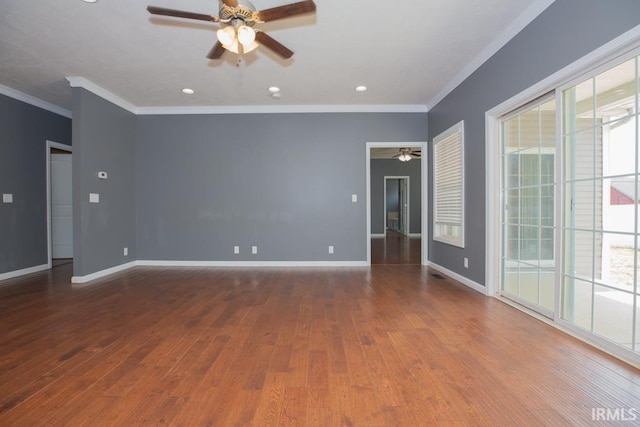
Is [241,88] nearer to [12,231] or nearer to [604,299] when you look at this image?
[12,231]

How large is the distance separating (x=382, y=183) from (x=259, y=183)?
6.20 metres

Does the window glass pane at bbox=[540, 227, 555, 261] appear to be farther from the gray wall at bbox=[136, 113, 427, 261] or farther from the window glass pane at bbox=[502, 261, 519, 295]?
the gray wall at bbox=[136, 113, 427, 261]

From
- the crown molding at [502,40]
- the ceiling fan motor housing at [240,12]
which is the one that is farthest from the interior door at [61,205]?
the crown molding at [502,40]

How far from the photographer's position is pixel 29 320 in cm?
286

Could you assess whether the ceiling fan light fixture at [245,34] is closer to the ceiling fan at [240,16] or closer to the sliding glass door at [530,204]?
the ceiling fan at [240,16]

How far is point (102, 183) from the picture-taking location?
15.5ft

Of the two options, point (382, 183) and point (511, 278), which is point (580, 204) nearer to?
point (511, 278)

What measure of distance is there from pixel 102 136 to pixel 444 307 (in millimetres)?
5528

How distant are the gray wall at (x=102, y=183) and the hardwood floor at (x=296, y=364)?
1.11 m

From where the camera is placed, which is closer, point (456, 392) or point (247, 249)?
point (456, 392)

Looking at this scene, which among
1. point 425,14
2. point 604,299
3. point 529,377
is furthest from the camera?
point 425,14

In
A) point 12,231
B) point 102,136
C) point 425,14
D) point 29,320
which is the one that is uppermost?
point 425,14

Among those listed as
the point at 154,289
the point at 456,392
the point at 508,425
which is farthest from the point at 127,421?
the point at 154,289

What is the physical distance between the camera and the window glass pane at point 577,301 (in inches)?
95.8
